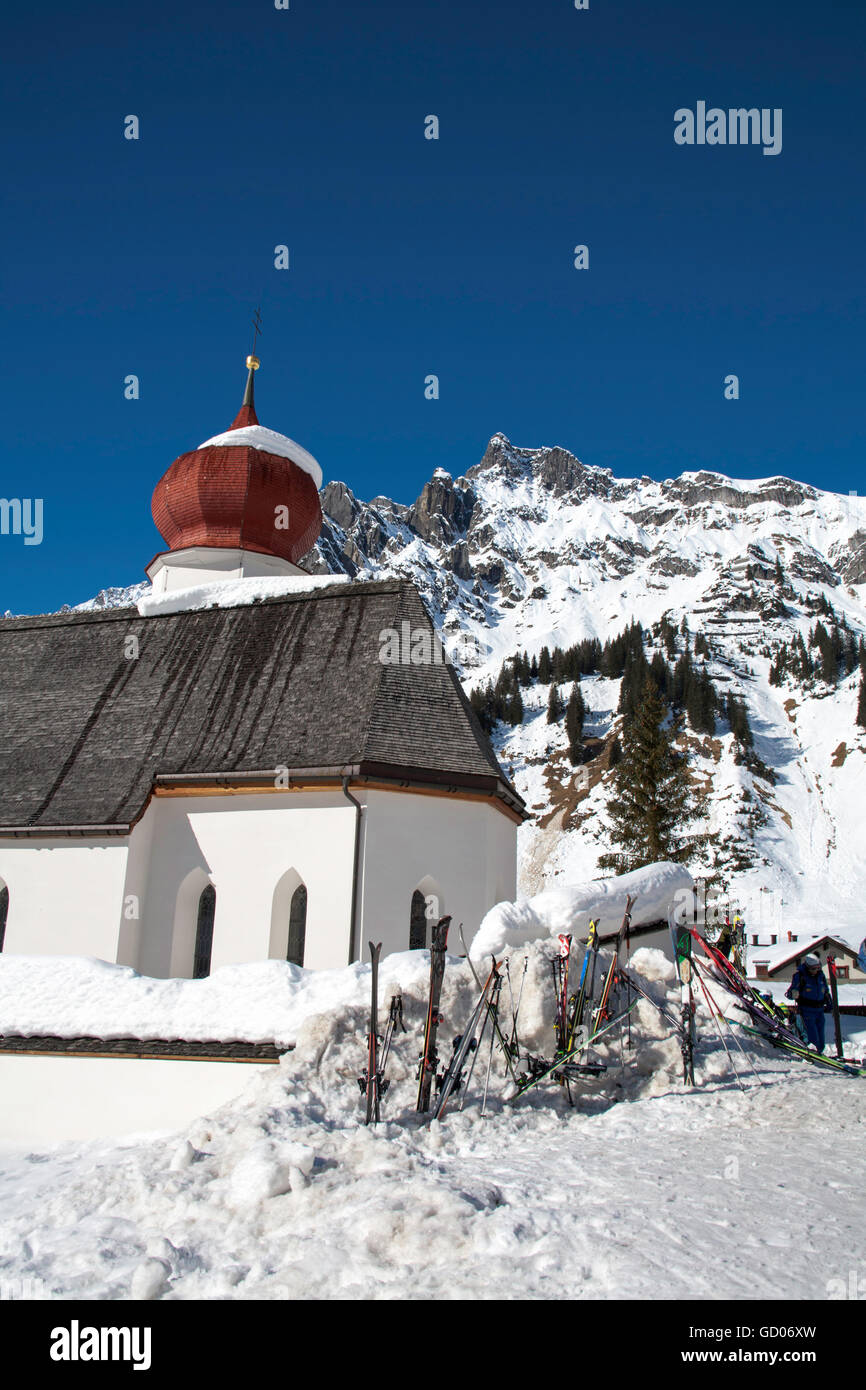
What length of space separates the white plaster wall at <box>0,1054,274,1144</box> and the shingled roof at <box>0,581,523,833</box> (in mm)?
5173

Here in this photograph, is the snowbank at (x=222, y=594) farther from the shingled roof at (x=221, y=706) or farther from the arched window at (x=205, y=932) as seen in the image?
the arched window at (x=205, y=932)

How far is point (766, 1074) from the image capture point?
424 inches

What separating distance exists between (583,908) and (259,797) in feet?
22.7

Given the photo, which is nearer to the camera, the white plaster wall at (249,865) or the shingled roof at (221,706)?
the white plaster wall at (249,865)

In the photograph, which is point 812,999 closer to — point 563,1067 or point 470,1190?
point 563,1067

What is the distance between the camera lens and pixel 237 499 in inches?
1027

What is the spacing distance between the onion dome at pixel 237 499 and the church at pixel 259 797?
6.01m

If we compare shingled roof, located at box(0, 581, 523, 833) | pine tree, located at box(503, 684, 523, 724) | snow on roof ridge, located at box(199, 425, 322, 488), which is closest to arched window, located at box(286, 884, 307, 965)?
shingled roof, located at box(0, 581, 523, 833)

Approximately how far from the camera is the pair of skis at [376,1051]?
8922 millimetres

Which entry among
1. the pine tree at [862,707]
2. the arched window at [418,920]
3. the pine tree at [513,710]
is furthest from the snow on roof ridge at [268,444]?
the pine tree at [513,710]

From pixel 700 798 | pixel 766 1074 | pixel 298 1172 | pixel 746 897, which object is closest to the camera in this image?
pixel 298 1172
